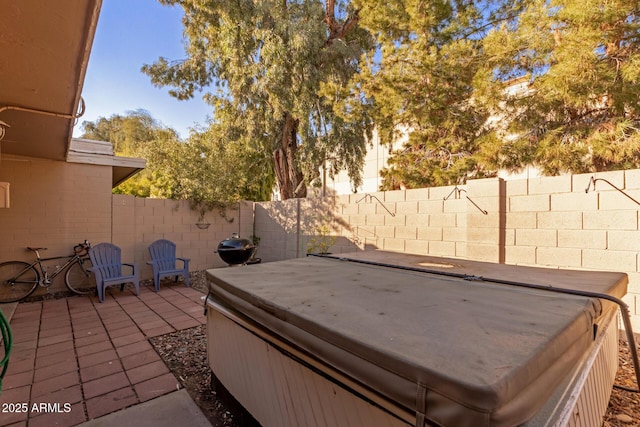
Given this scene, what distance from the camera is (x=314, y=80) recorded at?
274 inches

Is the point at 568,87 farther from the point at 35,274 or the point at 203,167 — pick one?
the point at 35,274

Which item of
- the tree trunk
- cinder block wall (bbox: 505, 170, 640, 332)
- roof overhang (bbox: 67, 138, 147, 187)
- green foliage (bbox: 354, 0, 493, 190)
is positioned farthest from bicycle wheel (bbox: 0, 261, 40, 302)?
cinder block wall (bbox: 505, 170, 640, 332)

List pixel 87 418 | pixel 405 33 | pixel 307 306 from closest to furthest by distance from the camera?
pixel 307 306 < pixel 87 418 < pixel 405 33

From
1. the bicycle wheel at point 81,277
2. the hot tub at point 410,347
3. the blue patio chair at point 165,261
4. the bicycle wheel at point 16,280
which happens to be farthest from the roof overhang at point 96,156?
the hot tub at point 410,347

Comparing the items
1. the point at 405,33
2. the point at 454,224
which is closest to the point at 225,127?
the point at 405,33

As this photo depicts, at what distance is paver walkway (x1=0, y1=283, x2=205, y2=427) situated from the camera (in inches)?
80.9

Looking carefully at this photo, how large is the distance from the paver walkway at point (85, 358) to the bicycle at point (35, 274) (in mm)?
361

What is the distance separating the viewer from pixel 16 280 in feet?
14.8

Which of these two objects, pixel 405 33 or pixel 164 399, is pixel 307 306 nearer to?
pixel 164 399

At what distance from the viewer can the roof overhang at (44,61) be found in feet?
5.09

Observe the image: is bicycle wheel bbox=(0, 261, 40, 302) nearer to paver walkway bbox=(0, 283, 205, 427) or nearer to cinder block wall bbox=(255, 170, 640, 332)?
paver walkway bbox=(0, 283, 205, 427)

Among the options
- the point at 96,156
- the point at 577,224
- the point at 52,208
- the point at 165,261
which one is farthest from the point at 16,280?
the point at 577,224

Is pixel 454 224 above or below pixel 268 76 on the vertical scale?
below

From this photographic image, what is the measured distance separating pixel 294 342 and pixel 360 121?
6.62m
